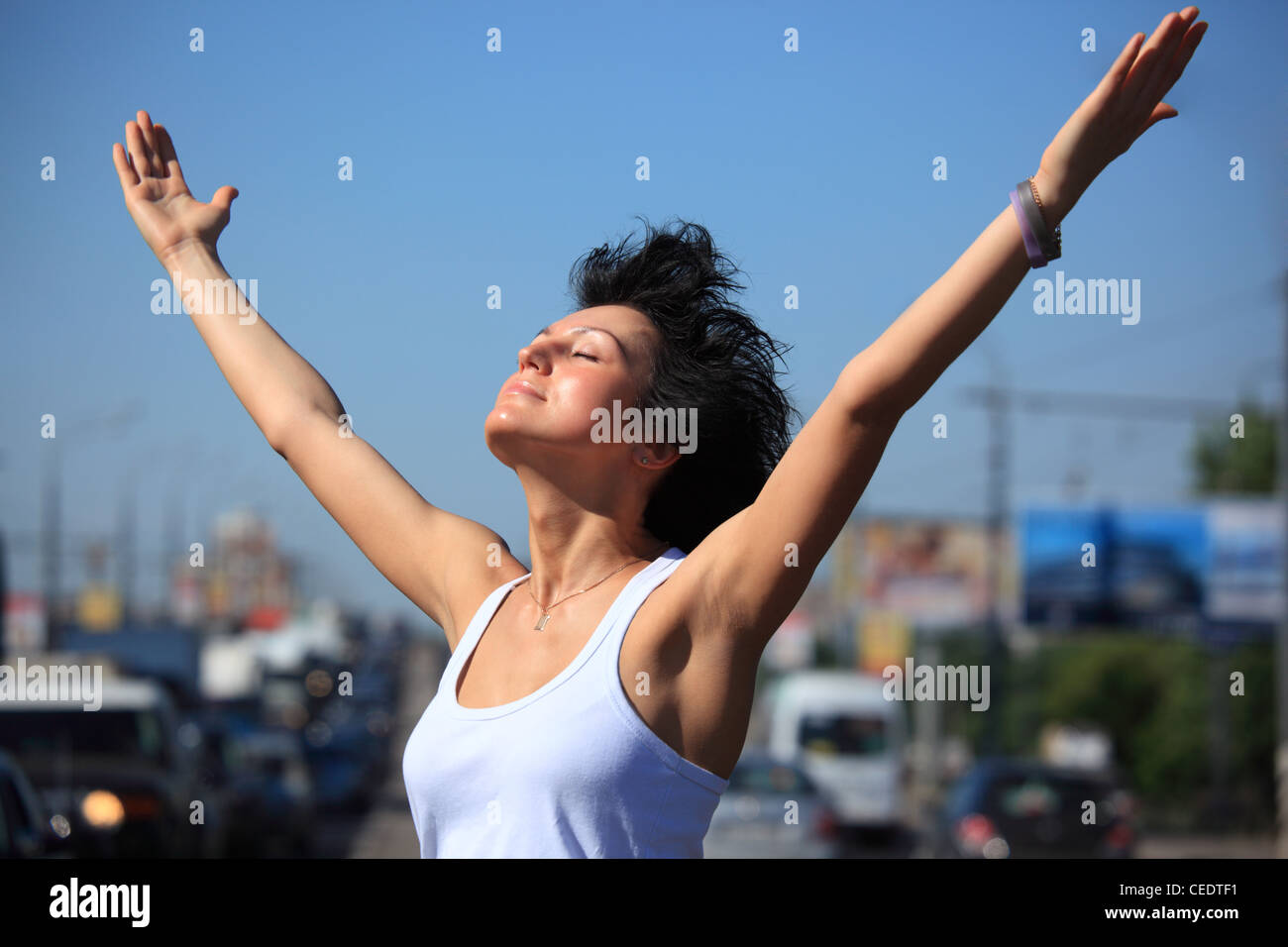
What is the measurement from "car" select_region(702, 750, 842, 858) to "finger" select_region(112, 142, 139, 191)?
36.6 feet

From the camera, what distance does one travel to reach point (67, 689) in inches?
620

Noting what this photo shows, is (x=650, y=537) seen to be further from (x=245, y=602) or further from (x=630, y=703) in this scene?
(x=245, y=602)

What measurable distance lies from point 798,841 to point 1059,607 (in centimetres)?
2070

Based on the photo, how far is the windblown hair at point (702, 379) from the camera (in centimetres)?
256

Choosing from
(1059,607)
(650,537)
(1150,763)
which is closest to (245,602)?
(1150,763)

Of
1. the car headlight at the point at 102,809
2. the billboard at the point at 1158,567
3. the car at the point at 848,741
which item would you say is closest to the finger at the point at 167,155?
the car headlight at the point at 102,809

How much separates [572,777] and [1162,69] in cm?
124

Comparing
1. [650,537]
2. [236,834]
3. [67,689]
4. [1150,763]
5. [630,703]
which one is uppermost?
[650,537]

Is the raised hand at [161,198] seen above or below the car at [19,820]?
above

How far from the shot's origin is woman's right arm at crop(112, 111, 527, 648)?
8.79 feet

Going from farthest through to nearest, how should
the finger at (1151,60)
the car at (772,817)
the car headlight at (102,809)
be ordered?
the car at (772,817)
the car headlight at (102,809)
the finger at (1151,60)

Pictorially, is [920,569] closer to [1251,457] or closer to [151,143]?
[1251,457]

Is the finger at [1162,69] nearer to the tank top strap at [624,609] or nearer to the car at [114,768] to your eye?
the tank top strap at [624,609]

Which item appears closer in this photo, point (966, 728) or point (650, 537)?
point (650, 537)
